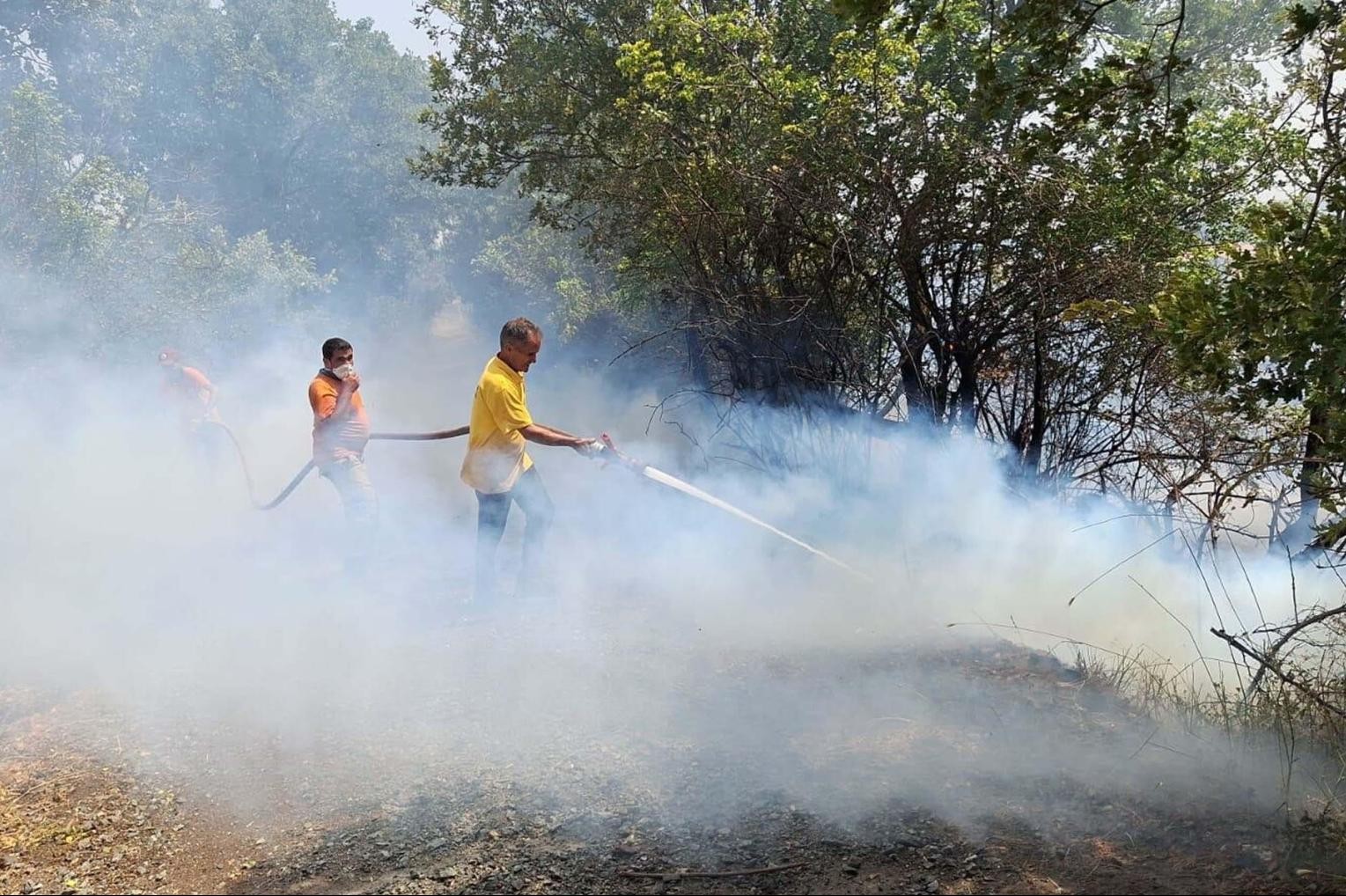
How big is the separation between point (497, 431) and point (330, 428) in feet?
4.70

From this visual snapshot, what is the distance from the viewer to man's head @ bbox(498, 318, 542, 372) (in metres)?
5.85

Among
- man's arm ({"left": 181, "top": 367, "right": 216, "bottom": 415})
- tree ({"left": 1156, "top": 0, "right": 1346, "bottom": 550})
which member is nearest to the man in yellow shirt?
tree ({"left": 1156, "top": 0, "right": 1346, "bottom": 550})

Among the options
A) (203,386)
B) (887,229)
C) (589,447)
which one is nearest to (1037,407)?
(887,229)

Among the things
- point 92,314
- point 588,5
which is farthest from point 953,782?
point 92,314

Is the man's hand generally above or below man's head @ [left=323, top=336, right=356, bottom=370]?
below

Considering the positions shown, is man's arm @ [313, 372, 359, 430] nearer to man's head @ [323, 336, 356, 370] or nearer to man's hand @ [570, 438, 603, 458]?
man's head @ [323, 336, 356, 370]

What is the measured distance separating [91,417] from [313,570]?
24.5ft

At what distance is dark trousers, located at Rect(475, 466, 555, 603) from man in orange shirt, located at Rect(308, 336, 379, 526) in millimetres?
1029

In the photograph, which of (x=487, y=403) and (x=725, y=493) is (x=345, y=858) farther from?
(x=725, y=493)

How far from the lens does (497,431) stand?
5.99 metres

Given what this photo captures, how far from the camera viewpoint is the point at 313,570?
7340 millimetres

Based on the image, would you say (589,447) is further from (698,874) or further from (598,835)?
(698,874)

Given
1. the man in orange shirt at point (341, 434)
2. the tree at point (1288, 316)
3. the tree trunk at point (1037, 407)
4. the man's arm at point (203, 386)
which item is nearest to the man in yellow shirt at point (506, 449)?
the man in orange shirt at point (341, 434)

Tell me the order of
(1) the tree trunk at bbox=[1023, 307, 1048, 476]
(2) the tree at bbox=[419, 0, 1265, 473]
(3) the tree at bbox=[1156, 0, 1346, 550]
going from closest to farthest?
(3) the tree at bbox=[1156, 0, 1346, 550] < (2) the tree at bbox=[419, 0, 1265, 473] < (1) the tree trunk at bbox=[1023, 307, 1048, 476]
